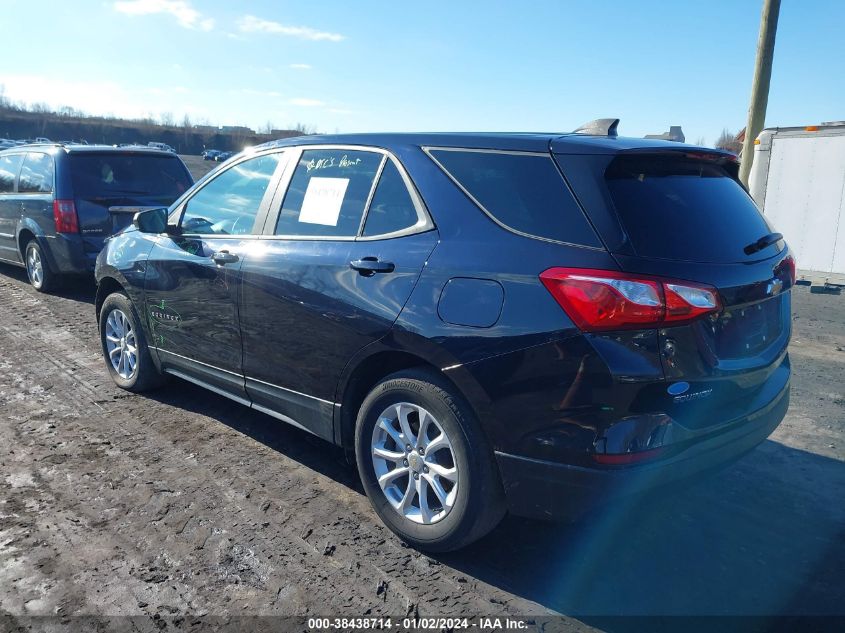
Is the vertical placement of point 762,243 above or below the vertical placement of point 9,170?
below

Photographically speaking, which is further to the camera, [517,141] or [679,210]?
[517,141]

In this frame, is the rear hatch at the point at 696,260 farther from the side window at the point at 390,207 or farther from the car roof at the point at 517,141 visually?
the side window at the point at 390,207

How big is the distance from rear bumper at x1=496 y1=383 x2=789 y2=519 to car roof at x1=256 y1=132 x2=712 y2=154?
1262mm

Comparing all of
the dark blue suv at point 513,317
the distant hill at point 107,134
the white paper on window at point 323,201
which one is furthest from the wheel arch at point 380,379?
the distant hill at point 107,134

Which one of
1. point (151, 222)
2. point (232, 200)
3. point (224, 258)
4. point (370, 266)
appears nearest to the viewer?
point (370, 266)

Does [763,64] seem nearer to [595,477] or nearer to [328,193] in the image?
[328,193]

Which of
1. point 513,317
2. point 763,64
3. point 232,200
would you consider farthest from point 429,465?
point 763,64

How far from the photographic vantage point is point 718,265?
2.81 m

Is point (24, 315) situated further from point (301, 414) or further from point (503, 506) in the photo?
point (503, 506)

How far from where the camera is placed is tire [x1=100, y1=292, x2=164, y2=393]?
5047 mm

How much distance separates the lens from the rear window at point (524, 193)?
2781mm

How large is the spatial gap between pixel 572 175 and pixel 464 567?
1.77m

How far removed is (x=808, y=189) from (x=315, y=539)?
10371 mm

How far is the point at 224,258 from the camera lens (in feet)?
13.7
